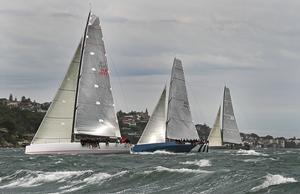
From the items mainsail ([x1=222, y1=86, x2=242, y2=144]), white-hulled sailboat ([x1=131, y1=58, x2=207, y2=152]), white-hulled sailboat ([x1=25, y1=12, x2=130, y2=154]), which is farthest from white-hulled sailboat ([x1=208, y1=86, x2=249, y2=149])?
white-hulled sailboat ([x1=25, y1=12, x2=130, y2=154])

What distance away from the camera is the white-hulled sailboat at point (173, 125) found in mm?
83875

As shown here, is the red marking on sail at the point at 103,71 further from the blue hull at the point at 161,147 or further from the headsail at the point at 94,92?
the blue hull at the point at 161,147

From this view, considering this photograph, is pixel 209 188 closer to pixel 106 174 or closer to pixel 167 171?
pixel 167 171

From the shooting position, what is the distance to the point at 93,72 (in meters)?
76.4

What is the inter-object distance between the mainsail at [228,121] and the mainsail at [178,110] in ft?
89.9

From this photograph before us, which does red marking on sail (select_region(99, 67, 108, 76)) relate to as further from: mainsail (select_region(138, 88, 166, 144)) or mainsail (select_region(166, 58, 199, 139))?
mainsail (select_region(166, 58, 199, 139))

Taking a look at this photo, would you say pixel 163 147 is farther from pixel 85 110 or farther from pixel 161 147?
pixel 85 110

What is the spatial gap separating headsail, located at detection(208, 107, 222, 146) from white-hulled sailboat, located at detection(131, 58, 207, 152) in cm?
2601

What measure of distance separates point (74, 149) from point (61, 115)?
173 inches

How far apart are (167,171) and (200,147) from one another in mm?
50394

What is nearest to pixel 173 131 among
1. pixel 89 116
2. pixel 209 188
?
pixel 89 116

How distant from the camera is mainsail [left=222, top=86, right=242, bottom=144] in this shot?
387 feet

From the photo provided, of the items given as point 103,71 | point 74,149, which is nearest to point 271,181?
point 74,149

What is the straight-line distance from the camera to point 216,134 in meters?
119
